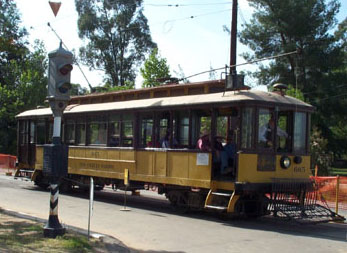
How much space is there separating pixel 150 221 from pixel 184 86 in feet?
13.7

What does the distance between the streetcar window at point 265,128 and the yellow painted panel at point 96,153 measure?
5.86m

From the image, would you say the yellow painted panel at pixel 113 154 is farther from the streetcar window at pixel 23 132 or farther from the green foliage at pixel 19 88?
the green foliage at pixel 19 88

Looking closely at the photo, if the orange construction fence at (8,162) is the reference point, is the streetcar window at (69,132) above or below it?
above

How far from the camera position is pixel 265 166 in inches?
465

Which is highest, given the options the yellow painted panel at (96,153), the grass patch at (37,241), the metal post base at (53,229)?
the yellow painted panel at (96,153)

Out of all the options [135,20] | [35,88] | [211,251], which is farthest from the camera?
[135,20]

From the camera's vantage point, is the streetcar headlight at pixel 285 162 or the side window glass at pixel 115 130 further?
the side window glass at pixel 115 130

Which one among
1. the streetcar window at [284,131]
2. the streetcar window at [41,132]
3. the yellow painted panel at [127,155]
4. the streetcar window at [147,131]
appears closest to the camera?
the streetcar window at [284,131]

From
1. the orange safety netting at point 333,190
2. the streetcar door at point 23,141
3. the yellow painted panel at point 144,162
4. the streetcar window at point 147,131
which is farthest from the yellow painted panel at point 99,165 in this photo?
the orange safety netting at point 333,190

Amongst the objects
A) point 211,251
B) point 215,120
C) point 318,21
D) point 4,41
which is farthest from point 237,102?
point 318,21

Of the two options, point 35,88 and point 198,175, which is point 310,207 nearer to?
point 198,175

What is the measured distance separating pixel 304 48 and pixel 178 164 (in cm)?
2462

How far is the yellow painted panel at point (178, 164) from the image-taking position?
42.2ft

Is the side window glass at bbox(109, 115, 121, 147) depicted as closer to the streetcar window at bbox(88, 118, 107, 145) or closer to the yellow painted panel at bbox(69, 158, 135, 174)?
the streetcar window at bbox(88, 118, 107, 145)
